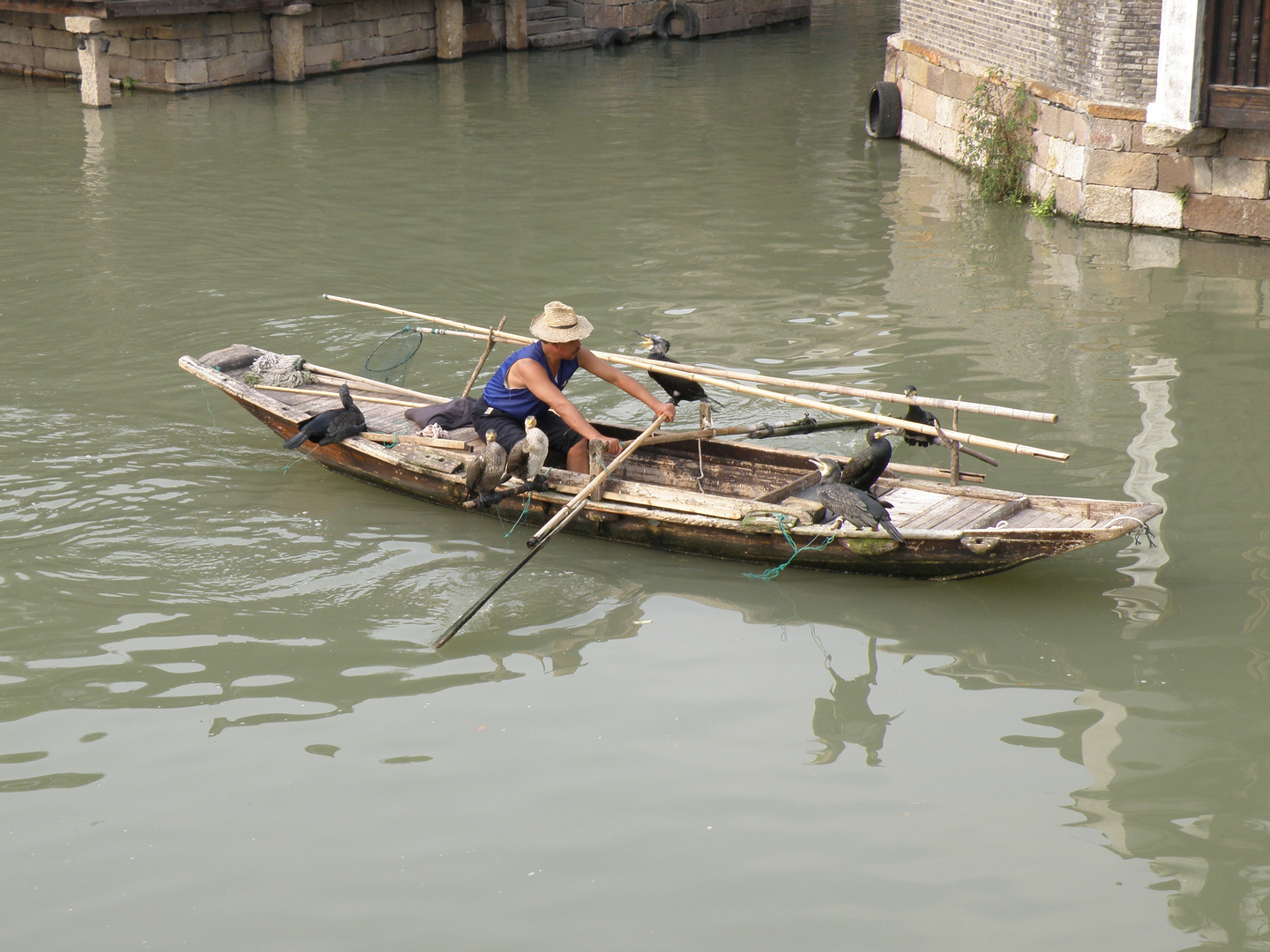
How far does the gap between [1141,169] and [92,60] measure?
13.5 meters

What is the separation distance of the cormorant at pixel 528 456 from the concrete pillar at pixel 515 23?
18632 millimetres

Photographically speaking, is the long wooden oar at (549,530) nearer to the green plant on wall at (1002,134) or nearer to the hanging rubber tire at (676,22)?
the green plant on wall at (1002,134)

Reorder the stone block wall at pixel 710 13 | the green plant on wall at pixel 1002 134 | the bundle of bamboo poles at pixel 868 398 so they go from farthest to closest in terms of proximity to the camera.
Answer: the stone block wall at pixel 710 13 → the green plant on wall at pixel 1002 134 → the bundle of bamboo poles at pixel 868 398

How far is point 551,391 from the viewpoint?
6.82 metres

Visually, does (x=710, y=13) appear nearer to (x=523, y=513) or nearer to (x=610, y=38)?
(x=610, y=38)

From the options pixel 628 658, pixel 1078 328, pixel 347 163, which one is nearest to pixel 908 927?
pixel 628 658

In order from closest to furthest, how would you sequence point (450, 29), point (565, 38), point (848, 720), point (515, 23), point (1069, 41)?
point (848, 720) < point (1069, 41) < point (450, 29) < point (515, 23) < point (565, 38)

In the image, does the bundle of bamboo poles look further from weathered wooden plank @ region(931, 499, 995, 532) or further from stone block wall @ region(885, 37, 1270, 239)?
stone block wall @ region(885, 37, 1270, 239)

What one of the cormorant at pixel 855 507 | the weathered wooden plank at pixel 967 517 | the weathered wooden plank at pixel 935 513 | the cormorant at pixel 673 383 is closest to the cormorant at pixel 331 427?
the cormorant at pixel 673 383

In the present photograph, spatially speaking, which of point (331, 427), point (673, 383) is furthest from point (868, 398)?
point (331, 427)

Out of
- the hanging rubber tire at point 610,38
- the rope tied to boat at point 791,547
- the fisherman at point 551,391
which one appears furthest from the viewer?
the hanging rubber tire at point 610,38

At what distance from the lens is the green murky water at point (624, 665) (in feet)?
14.1

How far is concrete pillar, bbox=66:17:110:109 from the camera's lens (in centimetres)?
1731

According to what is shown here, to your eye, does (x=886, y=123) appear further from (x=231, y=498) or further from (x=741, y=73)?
(x=231, y=498)
